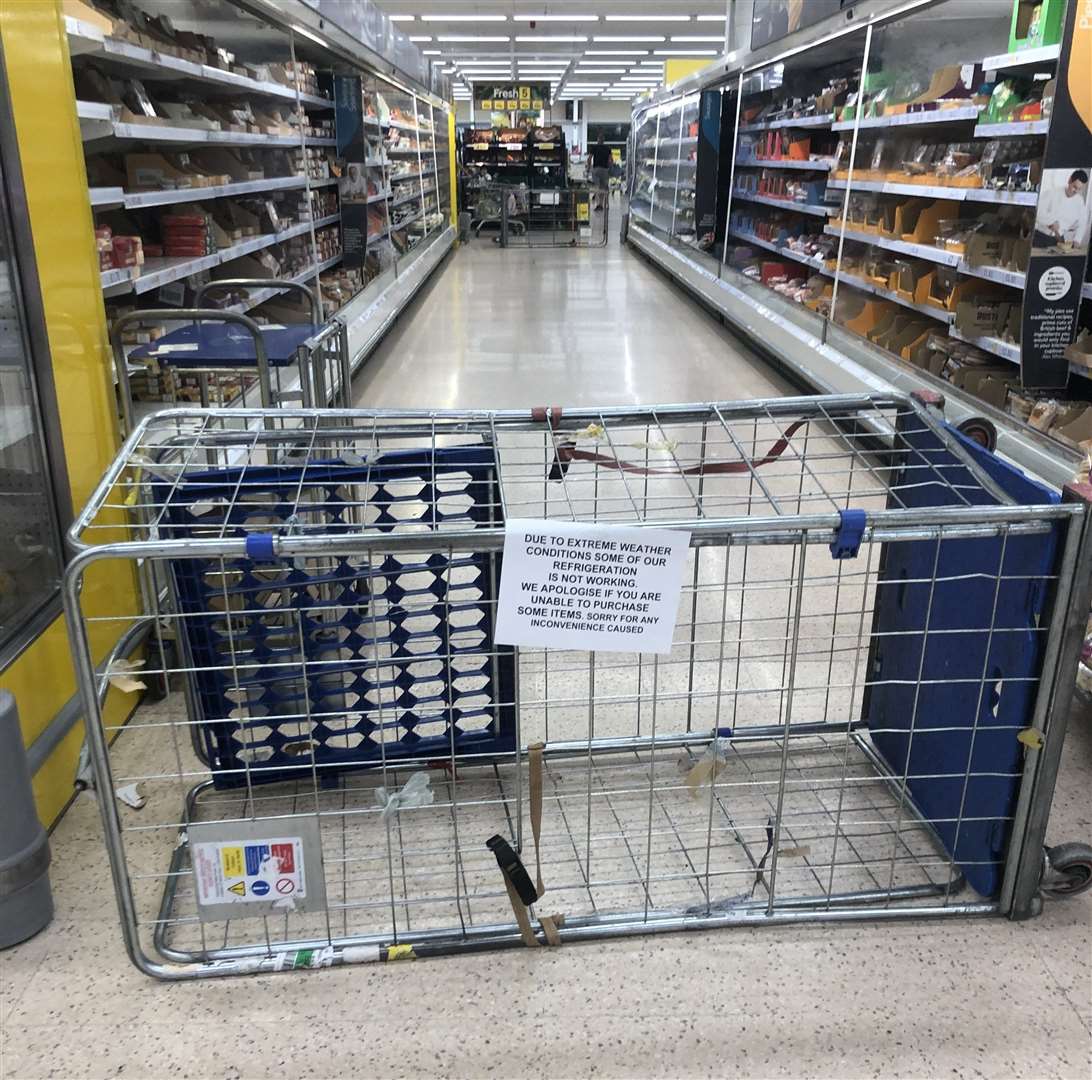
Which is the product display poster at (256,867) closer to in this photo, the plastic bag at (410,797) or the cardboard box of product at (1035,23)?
the plastic bag at (410,797)

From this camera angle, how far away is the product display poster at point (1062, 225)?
10.5ft

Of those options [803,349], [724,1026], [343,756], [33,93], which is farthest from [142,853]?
[803,349]

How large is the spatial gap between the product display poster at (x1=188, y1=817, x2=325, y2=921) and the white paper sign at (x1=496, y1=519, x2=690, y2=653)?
1.66 feet

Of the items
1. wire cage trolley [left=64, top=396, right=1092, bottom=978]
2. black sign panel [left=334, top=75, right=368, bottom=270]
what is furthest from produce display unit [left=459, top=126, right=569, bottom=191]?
wire cage trolley [left=64, top=396, right=1092, bottom=978]

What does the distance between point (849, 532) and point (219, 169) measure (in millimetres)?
4543

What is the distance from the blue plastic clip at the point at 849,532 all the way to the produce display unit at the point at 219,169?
2344 mm

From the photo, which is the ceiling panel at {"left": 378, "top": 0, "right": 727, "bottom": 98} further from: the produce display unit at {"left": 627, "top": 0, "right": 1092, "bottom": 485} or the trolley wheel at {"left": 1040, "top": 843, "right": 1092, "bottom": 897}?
the trolley wheel at {"left": 1040, "top": 843, "right": 1092, "bottom": 897}

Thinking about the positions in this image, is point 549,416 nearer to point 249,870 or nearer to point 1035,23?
point 249,870

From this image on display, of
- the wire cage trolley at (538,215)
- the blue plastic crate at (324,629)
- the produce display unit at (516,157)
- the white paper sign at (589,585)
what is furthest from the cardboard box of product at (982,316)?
the produce display unit at (516,157)

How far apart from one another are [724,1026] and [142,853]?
1232 millimetres

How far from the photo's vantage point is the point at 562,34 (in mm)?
18156

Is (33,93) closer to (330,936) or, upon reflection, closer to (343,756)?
(343,756)

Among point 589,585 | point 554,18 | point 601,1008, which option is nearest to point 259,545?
point 589,585

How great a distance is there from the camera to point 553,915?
178 centimetres
